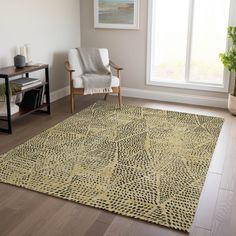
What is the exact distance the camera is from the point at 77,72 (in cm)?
462

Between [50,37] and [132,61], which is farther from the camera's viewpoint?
[132,61]

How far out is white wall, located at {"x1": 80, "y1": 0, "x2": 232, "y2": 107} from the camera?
4.89m

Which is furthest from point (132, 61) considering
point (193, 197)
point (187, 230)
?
point (187, 230)

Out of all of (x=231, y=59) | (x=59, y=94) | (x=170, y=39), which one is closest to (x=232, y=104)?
(x=231, y=59)

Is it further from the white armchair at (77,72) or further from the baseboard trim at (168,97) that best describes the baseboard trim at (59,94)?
the white armchair at (77,72)

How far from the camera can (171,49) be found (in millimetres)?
4934

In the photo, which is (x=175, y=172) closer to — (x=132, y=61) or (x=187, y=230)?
(x=187, y=230)

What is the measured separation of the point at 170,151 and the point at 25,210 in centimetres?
152

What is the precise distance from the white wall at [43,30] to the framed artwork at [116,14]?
36cm

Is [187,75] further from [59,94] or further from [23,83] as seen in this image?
[23,83]

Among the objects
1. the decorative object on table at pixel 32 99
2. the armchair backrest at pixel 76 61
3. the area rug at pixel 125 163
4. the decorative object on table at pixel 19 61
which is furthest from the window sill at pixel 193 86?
the decorative object on table at pixel 19 61

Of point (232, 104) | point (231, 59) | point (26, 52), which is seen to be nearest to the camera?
point (26, 52)

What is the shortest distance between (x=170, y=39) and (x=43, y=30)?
183cm

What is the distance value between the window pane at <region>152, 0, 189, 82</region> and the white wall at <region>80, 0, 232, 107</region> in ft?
0.56
